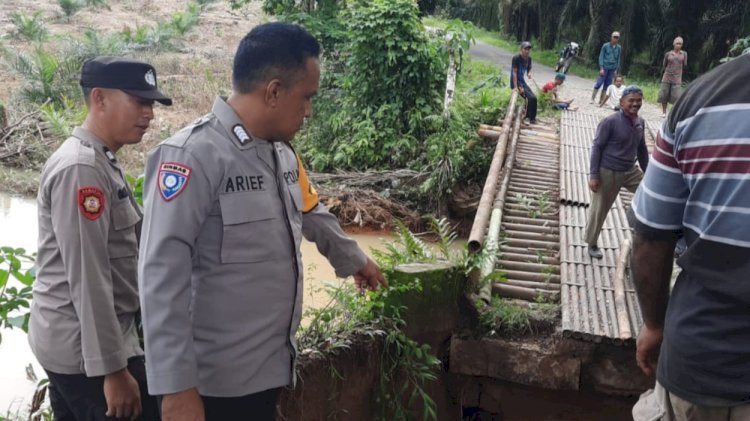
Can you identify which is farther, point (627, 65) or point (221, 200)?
point (627, 65)

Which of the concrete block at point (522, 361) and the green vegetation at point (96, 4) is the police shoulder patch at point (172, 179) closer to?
the concrete block at point (522, 361)

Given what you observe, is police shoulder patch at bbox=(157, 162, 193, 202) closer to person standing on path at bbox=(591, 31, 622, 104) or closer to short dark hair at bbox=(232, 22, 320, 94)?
short dark hair at bbox=(232, 22, 320, 94)

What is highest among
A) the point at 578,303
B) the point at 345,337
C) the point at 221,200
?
the point at 221,200

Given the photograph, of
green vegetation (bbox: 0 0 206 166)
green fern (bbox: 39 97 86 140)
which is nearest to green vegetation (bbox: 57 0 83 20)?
green vegetation (bbox: 0 0 206 166)

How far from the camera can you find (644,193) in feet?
5.61

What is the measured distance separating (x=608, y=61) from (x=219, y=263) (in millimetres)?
11782

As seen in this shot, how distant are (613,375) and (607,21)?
19.8m

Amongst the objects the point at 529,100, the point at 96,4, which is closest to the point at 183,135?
the point at 529,100

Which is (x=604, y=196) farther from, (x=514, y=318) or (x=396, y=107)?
(x=396, y=107)

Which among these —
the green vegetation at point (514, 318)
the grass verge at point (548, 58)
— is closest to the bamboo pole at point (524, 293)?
the green vegetation at point (514, 318)

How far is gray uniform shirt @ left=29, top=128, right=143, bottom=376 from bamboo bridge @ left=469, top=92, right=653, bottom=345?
2363mm

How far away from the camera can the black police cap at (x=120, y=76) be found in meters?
2.13

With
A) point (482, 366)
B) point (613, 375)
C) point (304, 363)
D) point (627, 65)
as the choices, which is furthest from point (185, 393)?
point (627, 65)

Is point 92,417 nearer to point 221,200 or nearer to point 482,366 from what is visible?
point 221,200
